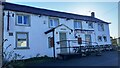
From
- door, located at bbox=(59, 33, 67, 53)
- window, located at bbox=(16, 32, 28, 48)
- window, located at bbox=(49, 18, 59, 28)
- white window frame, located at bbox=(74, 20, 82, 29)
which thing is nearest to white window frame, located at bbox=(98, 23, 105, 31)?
white window frame, located at bbox=(74, 20, 82, 29)

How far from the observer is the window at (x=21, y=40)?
→ 17.5 metres

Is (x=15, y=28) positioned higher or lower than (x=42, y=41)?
higher

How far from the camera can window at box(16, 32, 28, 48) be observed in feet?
57.3

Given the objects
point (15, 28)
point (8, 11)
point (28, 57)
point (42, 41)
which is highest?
point (8, 11)

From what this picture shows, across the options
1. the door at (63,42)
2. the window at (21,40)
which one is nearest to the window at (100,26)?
the door at (63,42)

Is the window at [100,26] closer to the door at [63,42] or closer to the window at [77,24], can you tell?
the window at [77,24]

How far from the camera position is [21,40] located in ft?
58.4

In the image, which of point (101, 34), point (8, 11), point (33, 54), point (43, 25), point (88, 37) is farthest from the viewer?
point (101, 34)

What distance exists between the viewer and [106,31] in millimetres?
30266

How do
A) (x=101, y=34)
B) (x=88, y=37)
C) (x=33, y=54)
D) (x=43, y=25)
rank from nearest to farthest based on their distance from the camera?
(x=33, y=54)
(x=43, y=25)
(x=88, y=37)
(x=101, y=34)

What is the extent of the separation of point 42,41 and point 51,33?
1.44 meters

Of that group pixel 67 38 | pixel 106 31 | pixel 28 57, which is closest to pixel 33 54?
pixel 28 57

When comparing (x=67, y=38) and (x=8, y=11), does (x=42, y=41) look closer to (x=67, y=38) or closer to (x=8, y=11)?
(x=67, y=38)

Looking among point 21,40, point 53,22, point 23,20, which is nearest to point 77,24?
point 53,22
